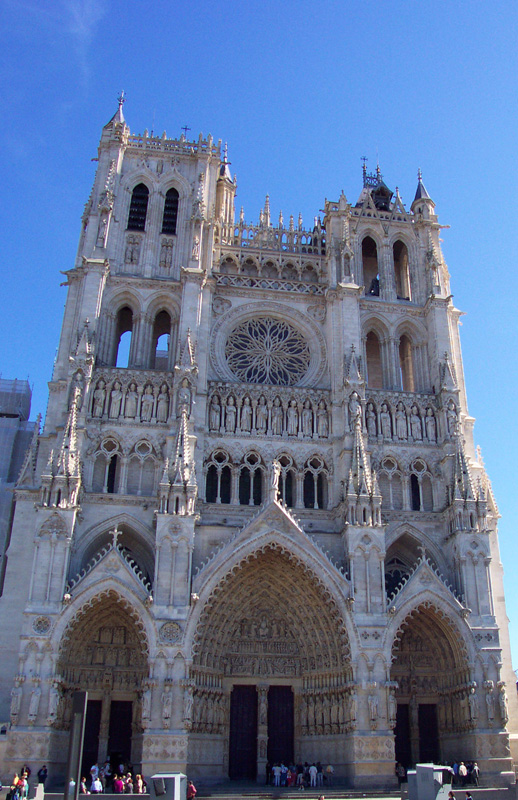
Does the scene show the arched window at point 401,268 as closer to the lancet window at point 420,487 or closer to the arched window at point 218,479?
the lancet window at point 420,487

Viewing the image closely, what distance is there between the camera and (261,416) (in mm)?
30391

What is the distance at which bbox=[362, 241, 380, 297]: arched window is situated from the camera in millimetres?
38062

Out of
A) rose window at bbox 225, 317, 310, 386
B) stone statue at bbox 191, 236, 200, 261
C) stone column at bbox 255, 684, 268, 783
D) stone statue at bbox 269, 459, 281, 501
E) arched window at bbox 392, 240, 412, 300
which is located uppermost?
arched window at bbox 392, 240, 412, 300

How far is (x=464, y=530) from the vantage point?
27672mm

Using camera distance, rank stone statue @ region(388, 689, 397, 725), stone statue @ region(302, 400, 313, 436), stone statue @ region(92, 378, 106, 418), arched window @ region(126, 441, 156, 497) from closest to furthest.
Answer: stone statue @ region(388, 689, 397, 725), arched window @ region(126, 441, 156, 497), stone statue @ region(92, 378, 106, 418), stone statue @ region(302, 400, 313, 436)

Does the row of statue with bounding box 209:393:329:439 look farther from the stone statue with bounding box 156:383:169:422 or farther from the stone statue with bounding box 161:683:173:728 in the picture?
the stone statue with bounding box 161:683:173:728

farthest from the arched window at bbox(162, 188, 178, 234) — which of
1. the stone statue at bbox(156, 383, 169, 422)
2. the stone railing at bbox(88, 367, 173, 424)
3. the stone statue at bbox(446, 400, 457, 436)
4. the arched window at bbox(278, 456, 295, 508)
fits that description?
the stone statue at bbox(446, 400, 457, 436)

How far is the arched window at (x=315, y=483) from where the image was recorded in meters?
29.8

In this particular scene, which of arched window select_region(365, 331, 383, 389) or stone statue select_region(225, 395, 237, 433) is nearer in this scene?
stone statue select_region(225, 395, 237, 433)

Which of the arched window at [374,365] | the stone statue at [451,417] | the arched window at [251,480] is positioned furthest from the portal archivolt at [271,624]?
the arched window at [374,365]

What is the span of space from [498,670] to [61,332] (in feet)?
72.9

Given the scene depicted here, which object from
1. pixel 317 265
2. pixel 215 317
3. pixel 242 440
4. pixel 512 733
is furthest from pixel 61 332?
pixel 512 733

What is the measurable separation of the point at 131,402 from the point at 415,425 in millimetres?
12122

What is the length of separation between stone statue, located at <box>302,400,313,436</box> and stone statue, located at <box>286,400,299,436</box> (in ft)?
0.98
